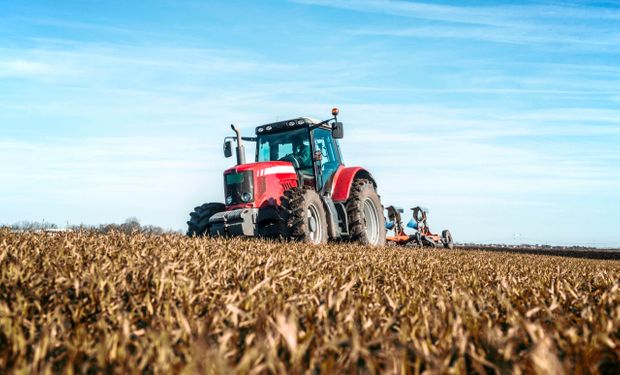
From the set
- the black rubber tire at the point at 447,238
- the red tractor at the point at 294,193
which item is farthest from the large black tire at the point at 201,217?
the black rubber tire at the point at 447,238

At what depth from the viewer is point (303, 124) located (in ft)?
31.2

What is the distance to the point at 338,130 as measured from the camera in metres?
9.31

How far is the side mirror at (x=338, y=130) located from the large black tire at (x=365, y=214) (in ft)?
4.54

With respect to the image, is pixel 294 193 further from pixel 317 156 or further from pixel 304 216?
pixel 317 156

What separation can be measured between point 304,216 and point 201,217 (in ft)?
6.81

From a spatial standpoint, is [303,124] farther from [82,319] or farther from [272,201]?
[82,319]

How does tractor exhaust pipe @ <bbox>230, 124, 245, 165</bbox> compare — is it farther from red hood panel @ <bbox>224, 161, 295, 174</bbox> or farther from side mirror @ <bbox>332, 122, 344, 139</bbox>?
side mirror @ <bbox>332, 122, 344, 139</bbox>

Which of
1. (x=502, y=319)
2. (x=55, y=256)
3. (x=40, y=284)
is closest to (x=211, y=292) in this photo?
(x=40, y=284)

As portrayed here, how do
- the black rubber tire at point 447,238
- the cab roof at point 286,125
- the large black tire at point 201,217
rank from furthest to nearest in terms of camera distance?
1. the black rubber tire at point 447,238
2. the cab roof at point 286,125
3. the large black tire at point 201,217

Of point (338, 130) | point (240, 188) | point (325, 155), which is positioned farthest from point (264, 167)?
point (325, 155)

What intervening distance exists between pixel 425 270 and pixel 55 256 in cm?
314

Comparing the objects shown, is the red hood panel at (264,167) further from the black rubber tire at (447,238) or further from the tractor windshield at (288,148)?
the black rubber tire at (447,238)

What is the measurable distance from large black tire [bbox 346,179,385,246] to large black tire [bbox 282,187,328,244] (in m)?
1.14

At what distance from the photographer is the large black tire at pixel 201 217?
29.3 feet
